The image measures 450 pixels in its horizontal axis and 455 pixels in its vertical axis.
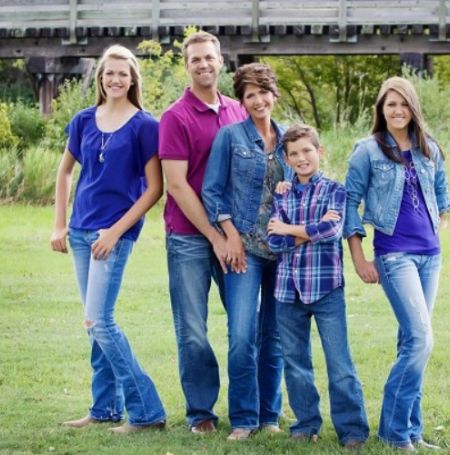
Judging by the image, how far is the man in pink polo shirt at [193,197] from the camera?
696 cm

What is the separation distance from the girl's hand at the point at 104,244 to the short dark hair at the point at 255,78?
0.93m

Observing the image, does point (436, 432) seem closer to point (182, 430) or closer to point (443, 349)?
point (182, 430)

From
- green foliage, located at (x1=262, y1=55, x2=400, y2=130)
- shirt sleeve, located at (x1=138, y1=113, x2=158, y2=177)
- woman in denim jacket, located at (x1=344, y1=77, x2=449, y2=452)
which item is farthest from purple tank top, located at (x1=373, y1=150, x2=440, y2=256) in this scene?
green foliage, located at (x1=262, y1=55, x2=400, y2=130)

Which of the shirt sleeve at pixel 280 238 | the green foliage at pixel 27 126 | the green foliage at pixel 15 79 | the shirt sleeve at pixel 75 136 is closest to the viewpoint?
the shirt sleeve at pixel 280 238

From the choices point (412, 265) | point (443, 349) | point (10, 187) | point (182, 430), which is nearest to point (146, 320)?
point (443, 349)

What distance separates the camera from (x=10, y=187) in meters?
20.7

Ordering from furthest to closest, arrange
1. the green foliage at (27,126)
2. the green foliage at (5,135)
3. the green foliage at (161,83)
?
the green foliage at (27,126)
the green foliage at (5,135)
the green foliage at (161,83)

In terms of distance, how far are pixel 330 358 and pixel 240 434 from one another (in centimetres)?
64

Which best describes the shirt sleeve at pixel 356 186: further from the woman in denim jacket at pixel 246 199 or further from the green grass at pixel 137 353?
the green grass at pixel 137 353

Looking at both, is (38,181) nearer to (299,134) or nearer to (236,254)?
(236,254)

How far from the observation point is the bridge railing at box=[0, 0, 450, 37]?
29.5 meters

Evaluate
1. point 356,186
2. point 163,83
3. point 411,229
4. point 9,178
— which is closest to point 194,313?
point 356,186

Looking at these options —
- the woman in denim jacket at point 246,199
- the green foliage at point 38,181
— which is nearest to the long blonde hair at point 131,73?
the woman in denim jacket at point 246,199

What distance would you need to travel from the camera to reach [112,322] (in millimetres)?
7156
